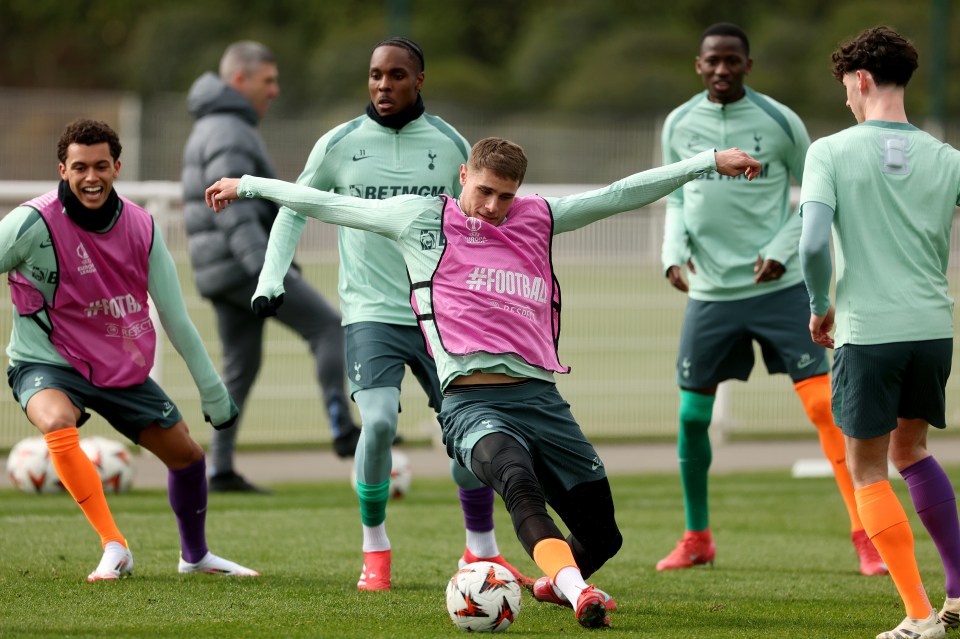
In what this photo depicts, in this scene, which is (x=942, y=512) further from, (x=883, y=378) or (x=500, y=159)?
(x=500, y=159)

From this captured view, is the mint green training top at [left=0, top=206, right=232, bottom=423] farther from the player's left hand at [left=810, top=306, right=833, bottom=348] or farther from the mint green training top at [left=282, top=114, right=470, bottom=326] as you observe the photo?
the player's left hand at [left=810, top=306, right=833, bottom=348]

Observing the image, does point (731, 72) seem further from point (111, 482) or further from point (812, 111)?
point (812, 111)

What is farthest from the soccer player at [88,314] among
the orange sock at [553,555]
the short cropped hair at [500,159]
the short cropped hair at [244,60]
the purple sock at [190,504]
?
the short cropped hair at [244,60]

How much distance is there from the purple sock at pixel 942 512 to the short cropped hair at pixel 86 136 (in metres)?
3.47

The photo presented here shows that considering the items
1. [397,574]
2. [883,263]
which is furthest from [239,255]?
[883,263]

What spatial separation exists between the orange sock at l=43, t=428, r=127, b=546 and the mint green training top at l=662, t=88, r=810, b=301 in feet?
9.37

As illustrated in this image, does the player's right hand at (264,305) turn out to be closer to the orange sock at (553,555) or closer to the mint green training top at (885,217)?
the orange sock at (553,555)

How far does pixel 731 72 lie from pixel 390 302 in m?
2.13

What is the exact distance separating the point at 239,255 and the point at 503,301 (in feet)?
14.8

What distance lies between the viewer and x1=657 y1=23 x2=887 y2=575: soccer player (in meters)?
7.18

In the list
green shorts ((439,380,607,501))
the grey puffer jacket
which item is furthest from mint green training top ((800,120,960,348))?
the grey puffer jacket

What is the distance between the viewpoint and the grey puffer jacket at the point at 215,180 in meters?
9.71

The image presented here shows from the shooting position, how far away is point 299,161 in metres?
28.8

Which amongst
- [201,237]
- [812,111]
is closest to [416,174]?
[201,237]
